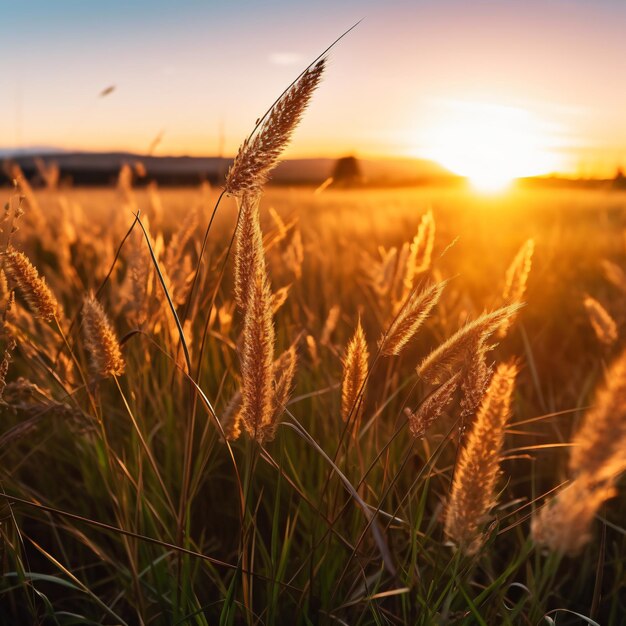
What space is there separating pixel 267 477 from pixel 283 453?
0.88 ft

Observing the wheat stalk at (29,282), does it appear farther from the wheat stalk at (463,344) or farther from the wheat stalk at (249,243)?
the wheat stalk at (463,344)

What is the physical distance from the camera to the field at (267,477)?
1.09 meters

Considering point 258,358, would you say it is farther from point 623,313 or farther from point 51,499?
point 623,313

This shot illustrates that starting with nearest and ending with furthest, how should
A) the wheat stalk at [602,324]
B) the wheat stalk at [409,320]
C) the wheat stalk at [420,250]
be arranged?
the wheat stalk at [409,320] < the wheat stalk at [420,250] < the wheat stalk at [602,324]

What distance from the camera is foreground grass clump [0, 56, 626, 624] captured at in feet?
3.16

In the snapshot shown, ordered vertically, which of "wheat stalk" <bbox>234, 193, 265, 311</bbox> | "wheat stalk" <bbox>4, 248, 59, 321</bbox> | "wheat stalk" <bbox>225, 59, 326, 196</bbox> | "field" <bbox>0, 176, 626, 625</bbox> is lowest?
"field" <bbox>0, 176, 626, 625</bbox>

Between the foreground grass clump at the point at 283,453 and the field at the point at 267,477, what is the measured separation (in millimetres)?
10

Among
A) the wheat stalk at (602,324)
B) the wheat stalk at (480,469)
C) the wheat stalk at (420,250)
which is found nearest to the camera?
the wheat stalk at (480,469)

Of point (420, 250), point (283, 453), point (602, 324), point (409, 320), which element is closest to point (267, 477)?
point (283, 453)

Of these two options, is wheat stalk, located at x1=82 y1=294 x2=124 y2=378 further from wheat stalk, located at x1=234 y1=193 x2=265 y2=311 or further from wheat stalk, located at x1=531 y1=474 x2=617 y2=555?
wheat stalk, located at x1=531 y1=474 x2=617 y2=555

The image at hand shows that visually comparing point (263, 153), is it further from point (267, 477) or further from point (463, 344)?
point (267, 477)

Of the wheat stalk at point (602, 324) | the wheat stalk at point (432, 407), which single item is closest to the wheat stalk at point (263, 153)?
the wheat stalk at point (432, 407)

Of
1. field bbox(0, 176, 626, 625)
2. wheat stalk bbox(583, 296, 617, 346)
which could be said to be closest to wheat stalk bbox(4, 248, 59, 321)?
field bbox(0, 176, 626, 625)

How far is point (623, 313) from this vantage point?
8.98ft
